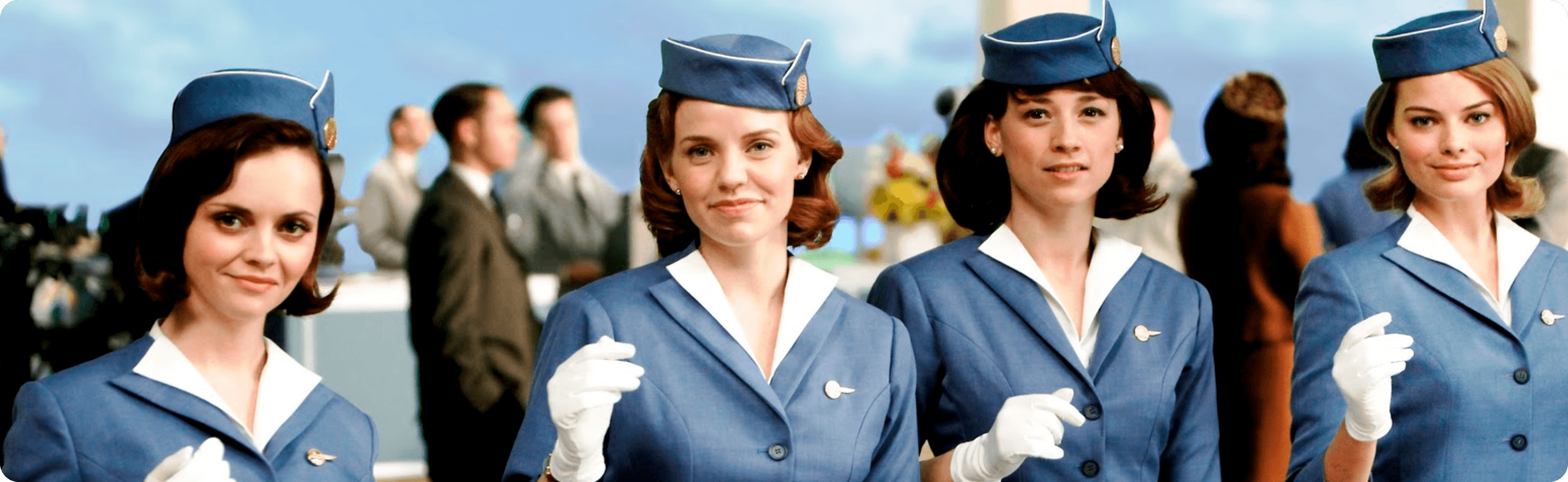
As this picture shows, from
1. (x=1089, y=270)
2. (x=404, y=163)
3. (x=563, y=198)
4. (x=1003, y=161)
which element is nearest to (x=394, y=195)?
(x=404, y=163)

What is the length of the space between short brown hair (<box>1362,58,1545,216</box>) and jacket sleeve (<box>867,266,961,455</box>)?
806 mm

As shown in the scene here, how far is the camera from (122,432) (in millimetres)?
2309

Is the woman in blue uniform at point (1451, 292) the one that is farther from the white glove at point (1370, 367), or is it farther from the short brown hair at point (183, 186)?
the short brown hair at point (183, 186)

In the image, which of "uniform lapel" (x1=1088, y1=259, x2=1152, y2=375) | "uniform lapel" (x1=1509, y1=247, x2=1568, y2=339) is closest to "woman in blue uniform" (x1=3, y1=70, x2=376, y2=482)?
"uniform lapel" (x1=1088, y1=259, x2=1152, y2=375)

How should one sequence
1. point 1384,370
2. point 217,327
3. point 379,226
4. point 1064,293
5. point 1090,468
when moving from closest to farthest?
point 217,327 < point 1384,370 < point 1090,468 < point 1064,293 < point 379,226

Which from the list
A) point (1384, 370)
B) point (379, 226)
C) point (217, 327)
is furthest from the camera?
point (379, 226)

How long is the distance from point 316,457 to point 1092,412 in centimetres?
114

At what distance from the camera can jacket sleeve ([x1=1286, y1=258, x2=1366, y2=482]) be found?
2.84 m

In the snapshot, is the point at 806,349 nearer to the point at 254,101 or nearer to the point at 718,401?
the point at 718,401

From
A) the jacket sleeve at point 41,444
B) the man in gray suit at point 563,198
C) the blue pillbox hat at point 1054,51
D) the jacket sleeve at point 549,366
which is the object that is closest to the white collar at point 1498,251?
the blue pillbox hat at point 1054,51

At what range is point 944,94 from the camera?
4984 mm

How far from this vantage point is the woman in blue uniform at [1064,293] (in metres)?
2.79

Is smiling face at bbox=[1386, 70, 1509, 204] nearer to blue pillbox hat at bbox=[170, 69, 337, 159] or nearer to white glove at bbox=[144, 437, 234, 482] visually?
blue pillbox hat at bbox=[170, 69, 337, 159]

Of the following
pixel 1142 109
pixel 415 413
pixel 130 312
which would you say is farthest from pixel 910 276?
pixel 415 413
